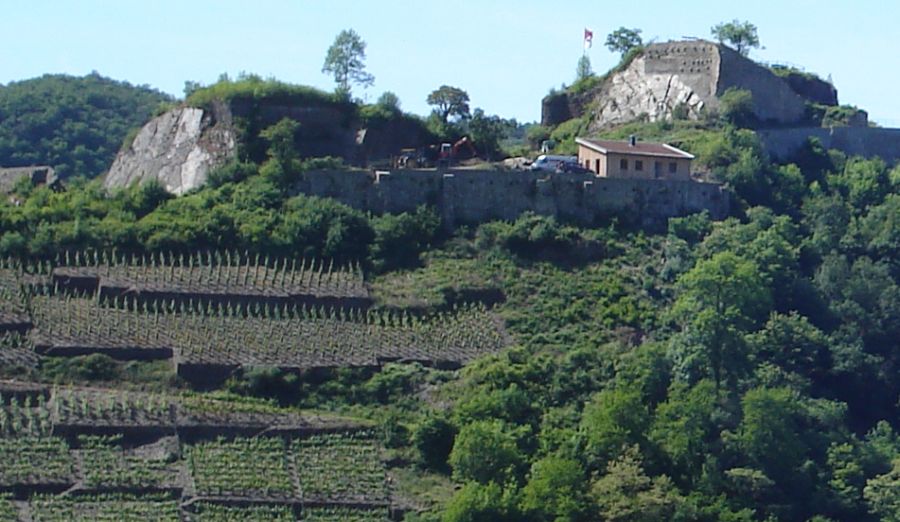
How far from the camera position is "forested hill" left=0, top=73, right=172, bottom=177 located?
119750 millimetres

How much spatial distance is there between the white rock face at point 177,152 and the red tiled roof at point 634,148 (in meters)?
12.8

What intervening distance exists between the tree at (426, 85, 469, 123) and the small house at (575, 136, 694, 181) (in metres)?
7.51

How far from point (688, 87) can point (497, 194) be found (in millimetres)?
15475

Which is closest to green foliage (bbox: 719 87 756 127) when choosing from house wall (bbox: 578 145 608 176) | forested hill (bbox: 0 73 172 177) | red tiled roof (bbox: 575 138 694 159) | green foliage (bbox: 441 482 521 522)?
red tiled roof (bbox: 575 138 694 159)

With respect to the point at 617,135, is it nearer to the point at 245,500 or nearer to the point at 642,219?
the point at 642,219

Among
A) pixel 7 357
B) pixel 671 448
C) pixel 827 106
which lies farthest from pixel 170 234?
pixel 827 106

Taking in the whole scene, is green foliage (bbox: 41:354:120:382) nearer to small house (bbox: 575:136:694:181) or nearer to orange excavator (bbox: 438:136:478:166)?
orange excavator (bbox: 438:136:478:166)

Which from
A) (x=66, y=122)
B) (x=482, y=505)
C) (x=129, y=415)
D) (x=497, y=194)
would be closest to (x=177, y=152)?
(x=497, y=194)

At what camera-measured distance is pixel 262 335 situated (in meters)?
70.8

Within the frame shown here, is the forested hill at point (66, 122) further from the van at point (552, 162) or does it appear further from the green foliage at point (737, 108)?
the van at point (552, 162)

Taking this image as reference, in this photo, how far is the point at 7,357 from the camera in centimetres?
6812

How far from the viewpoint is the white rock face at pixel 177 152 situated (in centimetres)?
8319

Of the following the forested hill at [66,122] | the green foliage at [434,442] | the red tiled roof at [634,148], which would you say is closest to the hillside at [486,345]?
the green foliage at [434,442]

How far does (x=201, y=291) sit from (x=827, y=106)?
3342 centimetres
